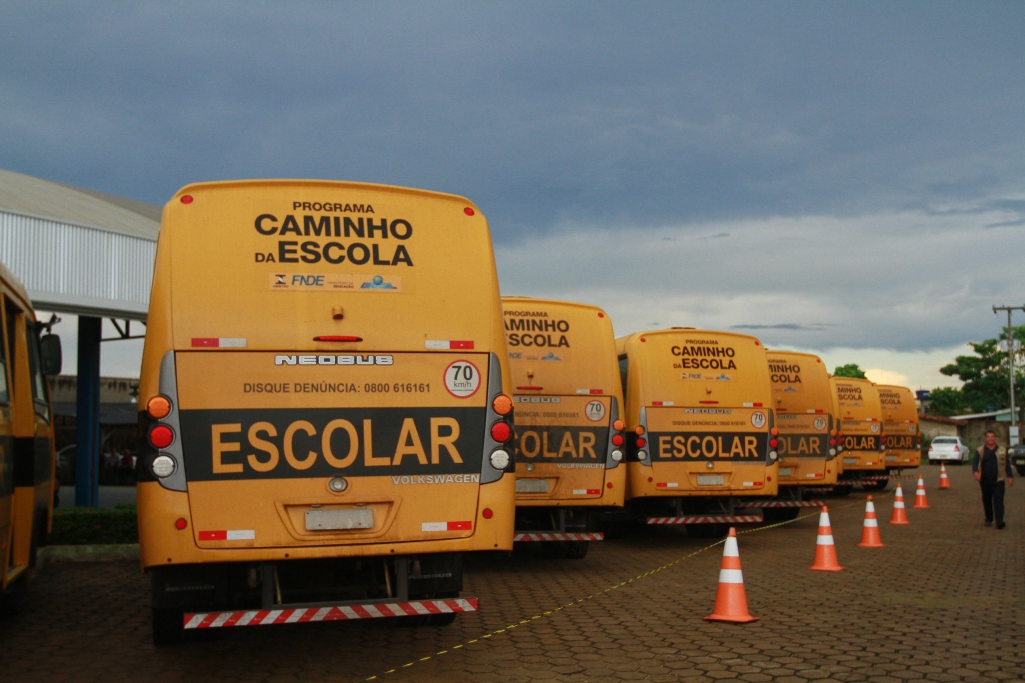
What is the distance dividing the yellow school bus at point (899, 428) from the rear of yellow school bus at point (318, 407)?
2397cm

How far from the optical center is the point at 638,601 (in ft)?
30.8

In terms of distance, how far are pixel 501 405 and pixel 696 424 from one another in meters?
7.49

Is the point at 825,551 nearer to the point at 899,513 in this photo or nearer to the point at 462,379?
the point at 462,379

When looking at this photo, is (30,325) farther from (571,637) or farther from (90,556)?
(571,637)

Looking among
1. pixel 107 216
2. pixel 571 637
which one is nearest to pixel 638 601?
pixel 571 637

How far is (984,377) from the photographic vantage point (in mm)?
88688

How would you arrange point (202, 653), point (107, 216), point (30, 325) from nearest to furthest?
point (202, 653) < point (30, 325) < point (107, 216)

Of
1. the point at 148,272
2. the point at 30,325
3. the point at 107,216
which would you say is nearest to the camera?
the point at 30,325

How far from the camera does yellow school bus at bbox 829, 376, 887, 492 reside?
24.2 metres

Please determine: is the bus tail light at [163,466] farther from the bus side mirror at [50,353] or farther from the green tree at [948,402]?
the green tree at [948,402]

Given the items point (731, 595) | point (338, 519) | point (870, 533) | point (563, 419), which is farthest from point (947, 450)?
point (338, 519)

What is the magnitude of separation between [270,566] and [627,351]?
8530 millimetres

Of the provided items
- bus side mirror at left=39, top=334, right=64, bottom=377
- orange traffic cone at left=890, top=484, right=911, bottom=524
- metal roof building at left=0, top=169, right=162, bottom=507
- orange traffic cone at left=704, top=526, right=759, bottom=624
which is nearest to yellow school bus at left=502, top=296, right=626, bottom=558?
orange traffic cone at left=704, top=526, right=759, bottom=624

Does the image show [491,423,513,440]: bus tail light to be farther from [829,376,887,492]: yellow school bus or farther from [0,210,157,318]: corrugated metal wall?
[829,376,887,492]: yellow school bus
